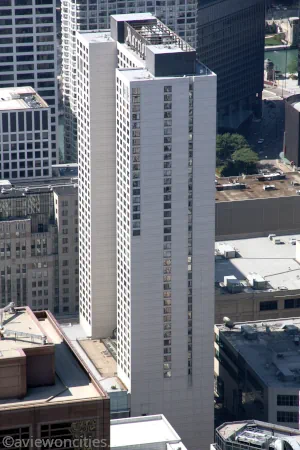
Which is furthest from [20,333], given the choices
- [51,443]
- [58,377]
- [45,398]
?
[51,443]

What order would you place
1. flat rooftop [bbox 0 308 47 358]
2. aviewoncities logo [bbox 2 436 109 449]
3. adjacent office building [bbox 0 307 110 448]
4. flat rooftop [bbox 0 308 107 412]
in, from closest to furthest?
aviewoncities logo [bbox 2 436 109 449], adjacent office building [bbox 0 307 110 448], flat rooftop [bbox 0 308 107 412], flat rooftop [bbox 0 308 47 358]

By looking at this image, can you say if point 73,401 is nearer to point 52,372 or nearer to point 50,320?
point 52,372

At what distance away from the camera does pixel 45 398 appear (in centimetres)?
15100

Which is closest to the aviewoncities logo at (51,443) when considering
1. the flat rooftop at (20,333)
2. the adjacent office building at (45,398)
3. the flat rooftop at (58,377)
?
the adjacent office building at (45,398)

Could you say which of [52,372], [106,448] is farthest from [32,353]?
[106,448]

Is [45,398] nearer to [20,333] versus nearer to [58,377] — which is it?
[58,377]

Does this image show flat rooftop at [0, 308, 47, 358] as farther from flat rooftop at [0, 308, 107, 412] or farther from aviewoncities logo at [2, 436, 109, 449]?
aviewoncities logo at [2, 436, 109, 449]

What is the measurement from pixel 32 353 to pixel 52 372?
2760mm

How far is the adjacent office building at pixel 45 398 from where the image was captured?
14788 cm

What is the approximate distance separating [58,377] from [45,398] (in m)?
5.90

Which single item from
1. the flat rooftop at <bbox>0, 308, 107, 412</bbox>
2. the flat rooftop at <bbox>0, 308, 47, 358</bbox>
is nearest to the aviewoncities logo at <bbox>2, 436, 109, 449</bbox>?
the flat rooftop at <bbox>0, 308, 107, 412</bbox>

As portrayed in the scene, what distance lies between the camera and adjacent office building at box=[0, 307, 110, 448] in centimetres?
14788

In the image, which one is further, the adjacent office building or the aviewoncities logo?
the adjacent office building

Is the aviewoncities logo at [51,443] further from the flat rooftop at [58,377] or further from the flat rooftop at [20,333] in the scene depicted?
the flat rooftop at [20,333]
